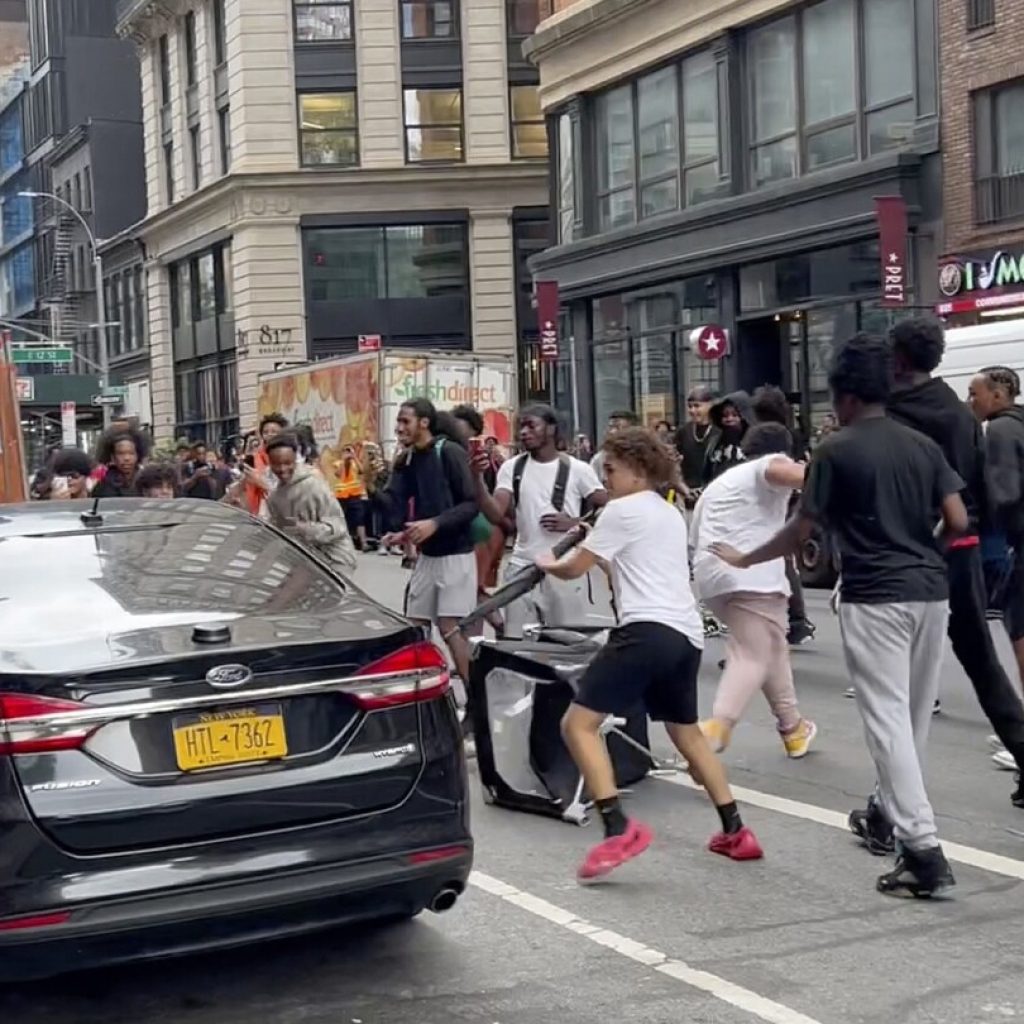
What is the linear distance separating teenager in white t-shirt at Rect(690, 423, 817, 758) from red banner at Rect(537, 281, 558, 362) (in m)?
23.2

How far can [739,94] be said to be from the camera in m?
27.7

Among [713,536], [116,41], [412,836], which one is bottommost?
[412,836]

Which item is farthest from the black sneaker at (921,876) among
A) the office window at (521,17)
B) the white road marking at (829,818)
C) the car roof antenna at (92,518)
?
the office window at (521,17)

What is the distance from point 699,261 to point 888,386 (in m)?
22.7

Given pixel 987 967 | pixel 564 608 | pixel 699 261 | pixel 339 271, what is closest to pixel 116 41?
pixel 339 271

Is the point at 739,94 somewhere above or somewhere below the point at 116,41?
below

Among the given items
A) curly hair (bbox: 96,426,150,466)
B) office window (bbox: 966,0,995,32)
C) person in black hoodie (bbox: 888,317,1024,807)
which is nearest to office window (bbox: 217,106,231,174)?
office window (bbox: 966,0,995,32)

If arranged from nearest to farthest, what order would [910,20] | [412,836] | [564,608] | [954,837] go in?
[412,836], [954,837], [564,608], [910,20]

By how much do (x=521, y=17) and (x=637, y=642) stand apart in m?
42.3

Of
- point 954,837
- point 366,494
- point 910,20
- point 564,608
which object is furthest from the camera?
point 366,494

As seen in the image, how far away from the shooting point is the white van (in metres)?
13.9

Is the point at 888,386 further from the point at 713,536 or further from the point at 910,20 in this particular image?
the point at 910,20

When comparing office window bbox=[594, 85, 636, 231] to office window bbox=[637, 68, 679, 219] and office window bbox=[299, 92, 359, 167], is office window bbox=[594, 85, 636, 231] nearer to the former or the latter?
office window bbox=[637, 68, 679, 219]

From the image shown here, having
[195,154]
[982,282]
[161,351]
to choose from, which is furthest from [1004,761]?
[161,351]
